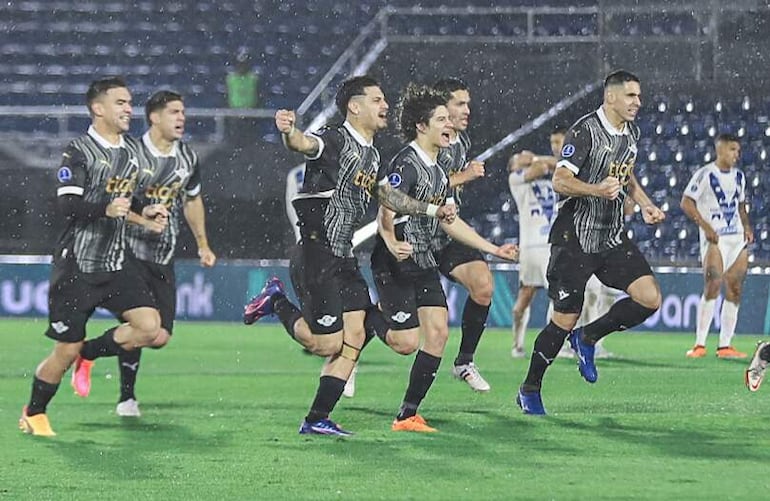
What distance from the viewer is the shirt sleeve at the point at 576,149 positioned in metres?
9.43

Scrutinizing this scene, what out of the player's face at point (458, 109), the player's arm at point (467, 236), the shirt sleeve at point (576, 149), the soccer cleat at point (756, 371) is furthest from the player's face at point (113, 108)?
the soccer cleat at point (756, 371)

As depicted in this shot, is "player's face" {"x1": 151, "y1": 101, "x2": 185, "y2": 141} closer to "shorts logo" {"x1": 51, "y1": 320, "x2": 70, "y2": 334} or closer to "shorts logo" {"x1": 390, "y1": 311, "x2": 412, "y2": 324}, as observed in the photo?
"shorts logo" {"x1": 51, "y1": 320, "x2": 70, "y2": 334}

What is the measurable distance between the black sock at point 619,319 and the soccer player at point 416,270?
1030mm

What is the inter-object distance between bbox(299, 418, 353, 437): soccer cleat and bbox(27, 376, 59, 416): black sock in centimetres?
137

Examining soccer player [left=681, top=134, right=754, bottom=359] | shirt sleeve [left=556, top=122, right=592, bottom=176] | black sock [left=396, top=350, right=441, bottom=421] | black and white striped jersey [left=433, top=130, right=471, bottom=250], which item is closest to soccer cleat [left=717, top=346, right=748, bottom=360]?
soccer player [left=681, top=134, right=754, bottom=359]

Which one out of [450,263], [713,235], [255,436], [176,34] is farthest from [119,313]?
[176,34]

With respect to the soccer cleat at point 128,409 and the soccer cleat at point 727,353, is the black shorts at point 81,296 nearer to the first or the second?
the soccer cleat at point 128,409

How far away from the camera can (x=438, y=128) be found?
361 inches

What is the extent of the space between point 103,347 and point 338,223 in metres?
1.85

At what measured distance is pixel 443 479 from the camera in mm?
7094

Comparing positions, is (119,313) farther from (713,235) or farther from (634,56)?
(634,56)

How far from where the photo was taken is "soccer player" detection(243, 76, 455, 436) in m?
8.71

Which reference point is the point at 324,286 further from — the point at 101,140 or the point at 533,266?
the point at 533,266

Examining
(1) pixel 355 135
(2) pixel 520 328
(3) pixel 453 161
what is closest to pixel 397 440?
(1) pixel 355 135
